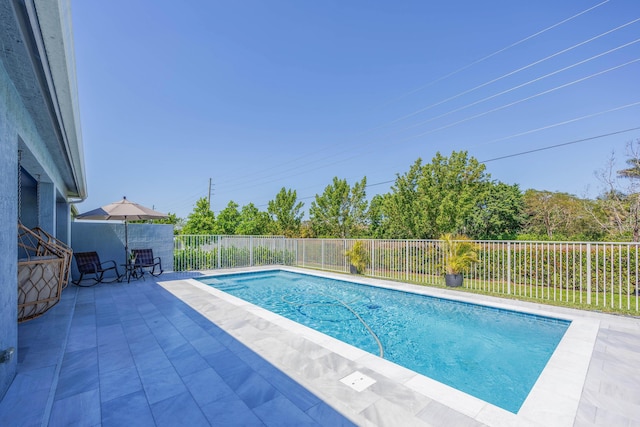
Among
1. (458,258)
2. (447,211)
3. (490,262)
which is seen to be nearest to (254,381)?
(458,258)

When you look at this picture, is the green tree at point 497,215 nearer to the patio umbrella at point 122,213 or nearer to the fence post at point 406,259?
the fence post at point 406,259

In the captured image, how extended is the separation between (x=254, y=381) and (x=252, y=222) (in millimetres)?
20110

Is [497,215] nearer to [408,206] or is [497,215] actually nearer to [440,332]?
[408,206]

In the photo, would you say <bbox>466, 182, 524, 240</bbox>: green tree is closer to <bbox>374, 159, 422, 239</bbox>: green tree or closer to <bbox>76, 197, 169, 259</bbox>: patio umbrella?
<bbox>374, 159, 422, 239</bbox>: green tree

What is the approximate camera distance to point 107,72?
7605 millimetres

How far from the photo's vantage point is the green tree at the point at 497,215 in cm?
2081

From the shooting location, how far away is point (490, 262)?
25.1ft

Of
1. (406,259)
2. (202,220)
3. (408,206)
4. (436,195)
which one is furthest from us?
(202,220)

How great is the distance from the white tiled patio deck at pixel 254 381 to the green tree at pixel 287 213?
15.8 m

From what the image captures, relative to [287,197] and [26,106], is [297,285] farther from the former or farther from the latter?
[287,197]

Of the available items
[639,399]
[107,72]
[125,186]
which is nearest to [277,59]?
[107,72]

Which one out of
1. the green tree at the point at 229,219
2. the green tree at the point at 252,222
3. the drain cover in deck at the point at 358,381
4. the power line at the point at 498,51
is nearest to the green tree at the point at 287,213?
the green tree at the point at 252,222

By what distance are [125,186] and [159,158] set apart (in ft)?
17.9

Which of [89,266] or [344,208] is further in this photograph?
[344,208]
